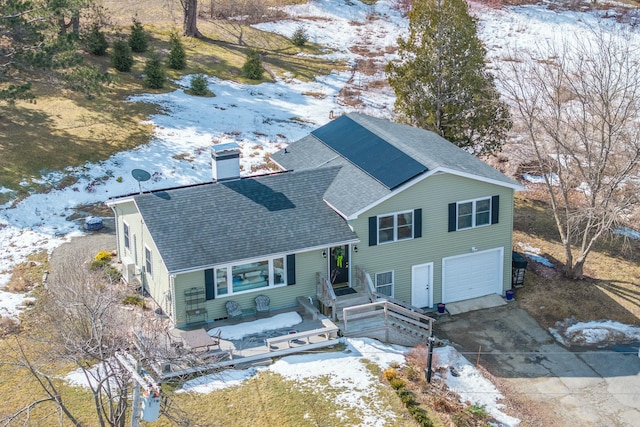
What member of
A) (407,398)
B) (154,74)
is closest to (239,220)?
(407,398)

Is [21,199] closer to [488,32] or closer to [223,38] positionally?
[223,38]

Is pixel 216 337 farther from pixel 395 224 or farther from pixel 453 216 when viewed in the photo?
pixel 453 216

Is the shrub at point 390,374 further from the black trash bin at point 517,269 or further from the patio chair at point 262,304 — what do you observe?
the black trash bin at point 517,269

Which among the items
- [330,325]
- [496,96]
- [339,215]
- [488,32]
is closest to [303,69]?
[488,32]

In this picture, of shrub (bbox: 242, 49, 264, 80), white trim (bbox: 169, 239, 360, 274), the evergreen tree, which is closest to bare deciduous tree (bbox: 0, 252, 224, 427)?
white trim (bbox: 169, 239, 360, 274)

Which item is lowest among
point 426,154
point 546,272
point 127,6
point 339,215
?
point 546,272

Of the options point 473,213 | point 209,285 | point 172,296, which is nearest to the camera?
point 172,296
